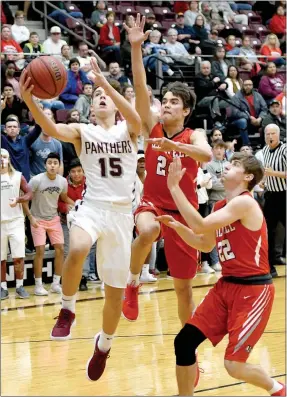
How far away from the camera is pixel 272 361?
309 inches

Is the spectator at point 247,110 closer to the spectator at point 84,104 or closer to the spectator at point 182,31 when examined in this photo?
the spectator at point 182,31

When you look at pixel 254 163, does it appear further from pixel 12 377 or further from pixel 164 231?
pixel 12 377

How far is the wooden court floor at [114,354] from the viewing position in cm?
705

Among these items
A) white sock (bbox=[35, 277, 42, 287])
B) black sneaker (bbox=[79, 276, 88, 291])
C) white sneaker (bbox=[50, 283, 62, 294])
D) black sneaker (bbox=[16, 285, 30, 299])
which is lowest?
black sneaker (bbox=[79, 276, 88, 291])

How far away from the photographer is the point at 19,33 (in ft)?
48.9

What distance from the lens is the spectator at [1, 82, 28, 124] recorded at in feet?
40.3

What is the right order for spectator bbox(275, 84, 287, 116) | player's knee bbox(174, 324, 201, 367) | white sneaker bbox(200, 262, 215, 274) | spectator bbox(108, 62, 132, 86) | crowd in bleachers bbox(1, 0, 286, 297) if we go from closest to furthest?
player's knee bbox(174, 324, 201, 367)
crowd in bleachers bbox(1, 0, 286, 297)
white sneaker bbox(200, 262, 215, 274)
spectator bbox(108, 62, 132, 86)
spectator bbox(275, 84, 287, 116)

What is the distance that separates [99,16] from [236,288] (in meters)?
12.2

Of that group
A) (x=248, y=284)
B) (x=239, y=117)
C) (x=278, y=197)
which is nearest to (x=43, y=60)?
(x=248, y=284)

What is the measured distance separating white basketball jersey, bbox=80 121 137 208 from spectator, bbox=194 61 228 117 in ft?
29.1

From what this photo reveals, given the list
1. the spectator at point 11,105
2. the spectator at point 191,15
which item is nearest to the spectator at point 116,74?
the spectator at point 11,105

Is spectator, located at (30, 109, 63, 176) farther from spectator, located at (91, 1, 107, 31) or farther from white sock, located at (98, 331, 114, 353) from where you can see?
spectator, located at (91, 1, 107, 31)

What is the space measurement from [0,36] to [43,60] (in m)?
7.62

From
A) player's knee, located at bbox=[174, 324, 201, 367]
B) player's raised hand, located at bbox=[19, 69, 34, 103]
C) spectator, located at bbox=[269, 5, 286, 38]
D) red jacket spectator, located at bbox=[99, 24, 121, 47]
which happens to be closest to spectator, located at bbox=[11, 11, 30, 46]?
red jacket spectator, located at bbox=[99, 24, 121, 47]
